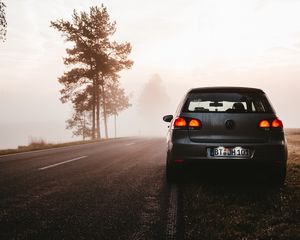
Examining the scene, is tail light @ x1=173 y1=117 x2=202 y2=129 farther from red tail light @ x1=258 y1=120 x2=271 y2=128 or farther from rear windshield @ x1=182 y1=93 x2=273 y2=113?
red tail light @ x1=258 y1=120 x2=271 y2=128

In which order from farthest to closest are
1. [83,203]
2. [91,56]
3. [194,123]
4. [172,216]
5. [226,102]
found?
[91,56] < [226,102] < [194,123] < [83,203] < [172,216]

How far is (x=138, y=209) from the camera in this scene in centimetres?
383

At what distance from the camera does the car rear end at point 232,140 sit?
4.60m

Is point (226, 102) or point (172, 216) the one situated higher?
point (226, 102)

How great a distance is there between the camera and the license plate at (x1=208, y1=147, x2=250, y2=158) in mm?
4627

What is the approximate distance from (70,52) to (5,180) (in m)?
24.6

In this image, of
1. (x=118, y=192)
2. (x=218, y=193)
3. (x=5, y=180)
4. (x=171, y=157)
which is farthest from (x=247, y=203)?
(x=5, y=180)

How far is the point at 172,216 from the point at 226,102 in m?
3.23

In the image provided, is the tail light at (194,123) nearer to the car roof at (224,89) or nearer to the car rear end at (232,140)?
the car rear end at (232,140)

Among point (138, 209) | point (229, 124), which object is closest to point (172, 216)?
point (138, 209)

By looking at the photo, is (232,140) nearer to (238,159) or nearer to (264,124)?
(238,159)

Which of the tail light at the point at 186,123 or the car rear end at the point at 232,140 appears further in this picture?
the tail light at the point at 186,123

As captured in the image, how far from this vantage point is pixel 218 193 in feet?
14.9

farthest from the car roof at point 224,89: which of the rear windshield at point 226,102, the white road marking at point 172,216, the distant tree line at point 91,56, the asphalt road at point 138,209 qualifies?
the distant tree line at point 91,56
